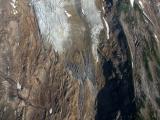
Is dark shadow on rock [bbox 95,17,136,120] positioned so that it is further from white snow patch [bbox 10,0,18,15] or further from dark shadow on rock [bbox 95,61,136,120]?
white snow patch [bbox 10,0,18,15]

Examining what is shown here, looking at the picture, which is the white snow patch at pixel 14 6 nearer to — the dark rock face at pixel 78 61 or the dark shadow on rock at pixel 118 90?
the dark rock face at pixel 78 61

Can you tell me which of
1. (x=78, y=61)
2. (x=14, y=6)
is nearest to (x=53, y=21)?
(x=14, y=6)

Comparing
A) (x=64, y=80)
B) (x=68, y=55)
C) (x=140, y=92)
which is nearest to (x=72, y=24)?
(x=68, y=55)

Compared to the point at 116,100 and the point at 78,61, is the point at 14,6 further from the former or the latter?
the point at 116,100

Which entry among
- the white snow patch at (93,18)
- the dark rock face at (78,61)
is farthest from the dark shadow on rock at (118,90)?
the white snow patch at (93,18)

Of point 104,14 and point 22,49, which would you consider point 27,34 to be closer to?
point 22,49

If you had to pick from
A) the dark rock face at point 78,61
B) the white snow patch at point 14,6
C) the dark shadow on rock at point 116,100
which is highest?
the white snow patch at point 14,6

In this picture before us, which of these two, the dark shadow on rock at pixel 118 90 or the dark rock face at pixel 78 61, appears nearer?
the dark shadow on rock at pixel 118 90

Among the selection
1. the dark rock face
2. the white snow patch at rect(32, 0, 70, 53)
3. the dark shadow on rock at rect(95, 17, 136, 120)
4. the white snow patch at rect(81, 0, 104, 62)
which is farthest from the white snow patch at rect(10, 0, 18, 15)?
the dark shadow on rock at rect(95, 17, 136, 120)
